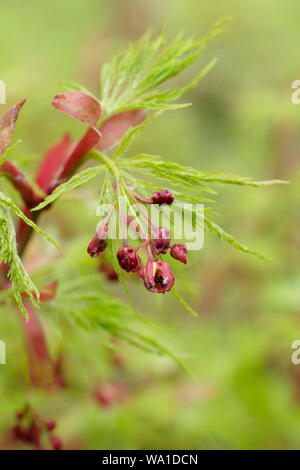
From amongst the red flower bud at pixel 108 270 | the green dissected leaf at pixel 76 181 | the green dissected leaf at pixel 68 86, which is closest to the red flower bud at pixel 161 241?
the green dissected leaf at pixel 76 181

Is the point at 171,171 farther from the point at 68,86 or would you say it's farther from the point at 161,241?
the point at 68,86

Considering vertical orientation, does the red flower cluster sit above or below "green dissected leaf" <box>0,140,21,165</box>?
below

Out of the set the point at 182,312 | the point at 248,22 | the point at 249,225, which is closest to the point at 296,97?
the point at 249,225

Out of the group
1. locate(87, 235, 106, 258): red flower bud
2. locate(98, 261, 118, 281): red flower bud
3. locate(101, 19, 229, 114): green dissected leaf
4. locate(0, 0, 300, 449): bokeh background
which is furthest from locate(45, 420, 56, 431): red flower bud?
locate(101, 19, 229, 114): green dissected leaf

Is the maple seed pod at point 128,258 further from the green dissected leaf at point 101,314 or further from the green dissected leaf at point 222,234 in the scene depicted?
the green dissected leaf at point 101,314

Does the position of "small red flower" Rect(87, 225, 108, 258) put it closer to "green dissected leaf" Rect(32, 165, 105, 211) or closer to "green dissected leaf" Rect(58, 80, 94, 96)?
"green dissected leaf" Rect(32, 165, 105, 211)

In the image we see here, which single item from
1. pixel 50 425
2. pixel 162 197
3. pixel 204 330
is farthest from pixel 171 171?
pixel 204 330
